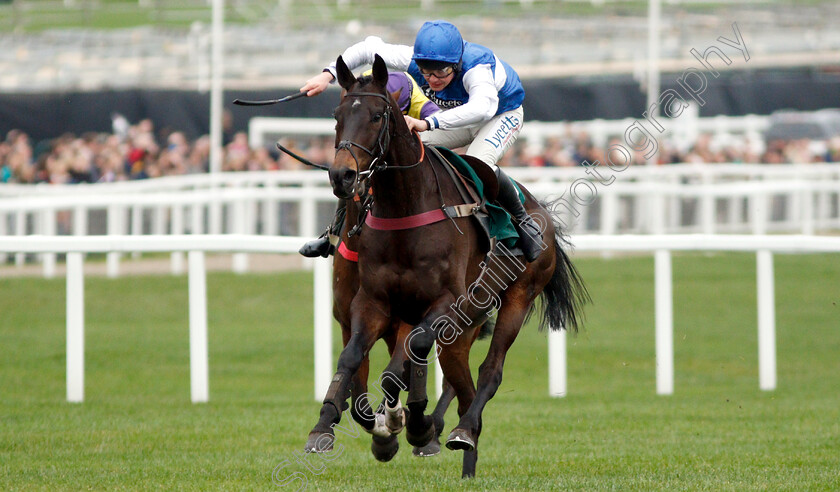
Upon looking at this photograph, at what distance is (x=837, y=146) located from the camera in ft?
72.0

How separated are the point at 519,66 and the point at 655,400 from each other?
2105 centimetres

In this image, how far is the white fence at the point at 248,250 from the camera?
8484mm

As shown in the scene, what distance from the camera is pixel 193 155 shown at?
60.4ft

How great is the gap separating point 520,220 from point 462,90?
0.76 meters

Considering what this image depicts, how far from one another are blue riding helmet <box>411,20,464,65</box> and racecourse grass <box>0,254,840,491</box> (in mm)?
1990

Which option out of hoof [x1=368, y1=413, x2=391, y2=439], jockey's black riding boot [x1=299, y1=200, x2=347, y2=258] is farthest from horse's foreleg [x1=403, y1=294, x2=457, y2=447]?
jockey's black riding boot [x1=299, y1=200, x2=347, y2=258]

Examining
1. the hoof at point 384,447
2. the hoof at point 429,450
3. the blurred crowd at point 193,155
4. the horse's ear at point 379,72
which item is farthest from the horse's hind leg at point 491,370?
the blurred crowd at point 193,155

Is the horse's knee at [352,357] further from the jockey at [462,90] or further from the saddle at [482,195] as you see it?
the jockey at [462,90]

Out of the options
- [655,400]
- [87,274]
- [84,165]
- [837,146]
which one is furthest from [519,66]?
[655,400]

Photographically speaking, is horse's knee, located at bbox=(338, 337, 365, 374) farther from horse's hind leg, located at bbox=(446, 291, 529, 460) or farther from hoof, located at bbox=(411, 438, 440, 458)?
hoof, located at bbox=(411, 438, 440, 458)

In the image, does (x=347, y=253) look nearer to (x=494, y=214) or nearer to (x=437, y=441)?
(x=494, y=214)

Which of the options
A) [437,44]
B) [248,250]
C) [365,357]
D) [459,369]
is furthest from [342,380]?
[248,250]

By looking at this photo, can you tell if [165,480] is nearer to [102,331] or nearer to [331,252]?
[331,252]

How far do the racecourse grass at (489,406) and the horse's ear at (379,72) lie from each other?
73.8 inches
